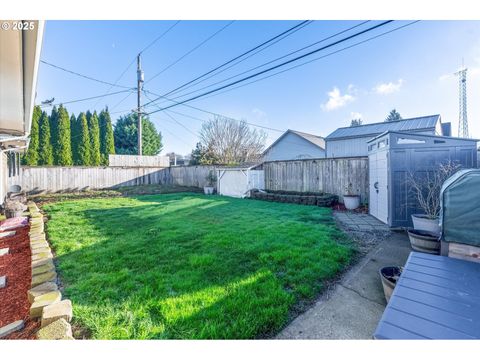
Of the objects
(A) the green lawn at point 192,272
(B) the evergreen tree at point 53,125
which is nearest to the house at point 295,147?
(A) the green lawn at point 192,272

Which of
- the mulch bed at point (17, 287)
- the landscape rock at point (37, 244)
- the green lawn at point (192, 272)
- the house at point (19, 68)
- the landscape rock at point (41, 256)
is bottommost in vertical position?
the mulch bed at point (17, 287)

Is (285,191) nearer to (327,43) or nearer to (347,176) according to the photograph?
(347,176)

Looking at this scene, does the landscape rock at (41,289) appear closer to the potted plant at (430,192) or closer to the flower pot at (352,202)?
the potted plant at (430,192)

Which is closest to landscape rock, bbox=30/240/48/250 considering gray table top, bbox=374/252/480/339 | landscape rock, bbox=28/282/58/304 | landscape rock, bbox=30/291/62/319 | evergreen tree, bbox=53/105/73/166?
landscape rock, bbox=28/282/58/304

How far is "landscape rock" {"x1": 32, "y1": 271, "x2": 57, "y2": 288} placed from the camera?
2342mm

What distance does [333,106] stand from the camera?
1305 centimetres

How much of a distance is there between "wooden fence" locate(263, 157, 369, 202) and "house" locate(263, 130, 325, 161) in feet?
31.0

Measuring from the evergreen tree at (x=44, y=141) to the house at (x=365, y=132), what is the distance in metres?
20.9

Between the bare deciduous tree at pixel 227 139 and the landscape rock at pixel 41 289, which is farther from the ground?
the bare deciduous tree at pixel 227 139

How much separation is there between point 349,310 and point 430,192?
3.41 meters

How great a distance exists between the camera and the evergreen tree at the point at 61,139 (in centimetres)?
1708

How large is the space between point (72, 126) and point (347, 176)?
21.8 meters

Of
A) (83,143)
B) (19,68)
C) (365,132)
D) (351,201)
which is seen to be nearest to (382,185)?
(351,201)

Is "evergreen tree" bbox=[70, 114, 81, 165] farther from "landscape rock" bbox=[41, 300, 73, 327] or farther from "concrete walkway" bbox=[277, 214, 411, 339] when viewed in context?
"concrete walkway" bbox=[277, 214, 411, 339]
